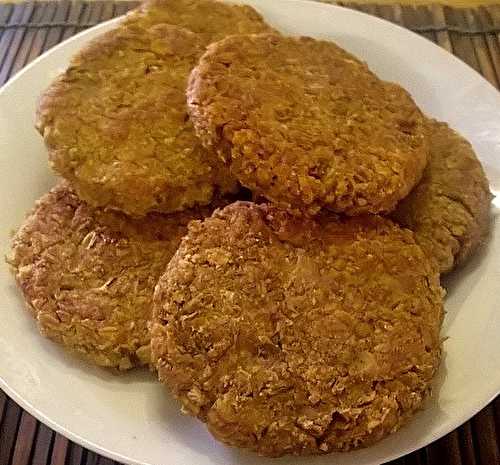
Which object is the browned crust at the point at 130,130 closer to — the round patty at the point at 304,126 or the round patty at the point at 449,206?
the round patty at the point at 304,126

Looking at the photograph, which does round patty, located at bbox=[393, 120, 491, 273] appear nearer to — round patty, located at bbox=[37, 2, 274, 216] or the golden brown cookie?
round patty, located at bbox=[37, 2, 274, 216]

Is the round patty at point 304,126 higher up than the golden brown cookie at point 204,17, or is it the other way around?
the round patty at point 304,126

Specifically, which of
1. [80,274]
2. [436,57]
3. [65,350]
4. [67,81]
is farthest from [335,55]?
[65,350]

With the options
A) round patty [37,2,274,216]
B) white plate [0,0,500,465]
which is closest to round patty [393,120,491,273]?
white plate [0,0,500,465]

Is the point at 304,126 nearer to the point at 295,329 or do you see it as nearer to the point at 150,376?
the point at 295,329

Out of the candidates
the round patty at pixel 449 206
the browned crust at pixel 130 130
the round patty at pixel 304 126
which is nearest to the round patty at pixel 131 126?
the browned crust at pixel 130 130
